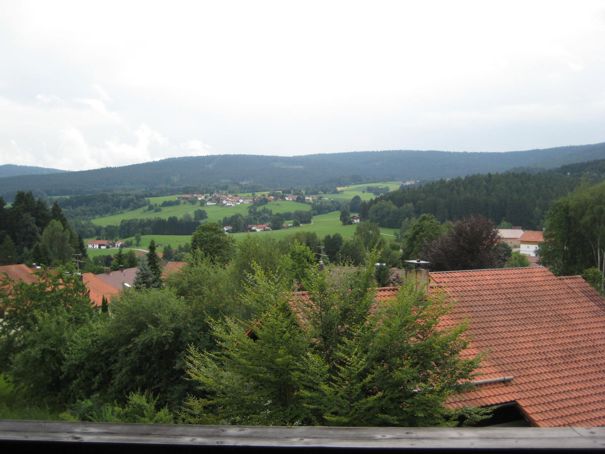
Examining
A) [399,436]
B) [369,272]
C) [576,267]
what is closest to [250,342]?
[369,272]

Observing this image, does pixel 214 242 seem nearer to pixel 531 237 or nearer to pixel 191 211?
pixel 531 237

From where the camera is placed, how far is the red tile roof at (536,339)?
35.9 ft

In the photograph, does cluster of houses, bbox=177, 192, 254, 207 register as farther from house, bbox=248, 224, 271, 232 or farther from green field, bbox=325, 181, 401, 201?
house, bbox=248, 224, 271, 232

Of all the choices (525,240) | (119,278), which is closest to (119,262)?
(119,278)

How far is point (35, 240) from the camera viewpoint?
62375 mm

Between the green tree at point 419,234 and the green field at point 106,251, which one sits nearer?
the green tree at point 419,234

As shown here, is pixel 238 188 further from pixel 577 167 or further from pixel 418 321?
pixel 418 321

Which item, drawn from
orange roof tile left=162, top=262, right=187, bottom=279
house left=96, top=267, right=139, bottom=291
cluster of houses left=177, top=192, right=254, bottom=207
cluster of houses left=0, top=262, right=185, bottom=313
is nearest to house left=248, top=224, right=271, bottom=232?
cluster of houses left=177, top=192, right=254, bottom=207

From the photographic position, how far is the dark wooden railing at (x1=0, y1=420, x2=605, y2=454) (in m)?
1.66

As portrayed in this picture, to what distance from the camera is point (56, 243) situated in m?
57.1

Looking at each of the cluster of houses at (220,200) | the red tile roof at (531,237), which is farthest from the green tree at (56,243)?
→ the cluster of houses at (220,200)

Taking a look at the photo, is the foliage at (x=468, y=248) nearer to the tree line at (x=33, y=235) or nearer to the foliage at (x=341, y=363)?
the foliage at (x=341, y=363)

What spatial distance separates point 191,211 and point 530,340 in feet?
383

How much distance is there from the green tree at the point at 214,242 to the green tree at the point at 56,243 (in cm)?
1859
